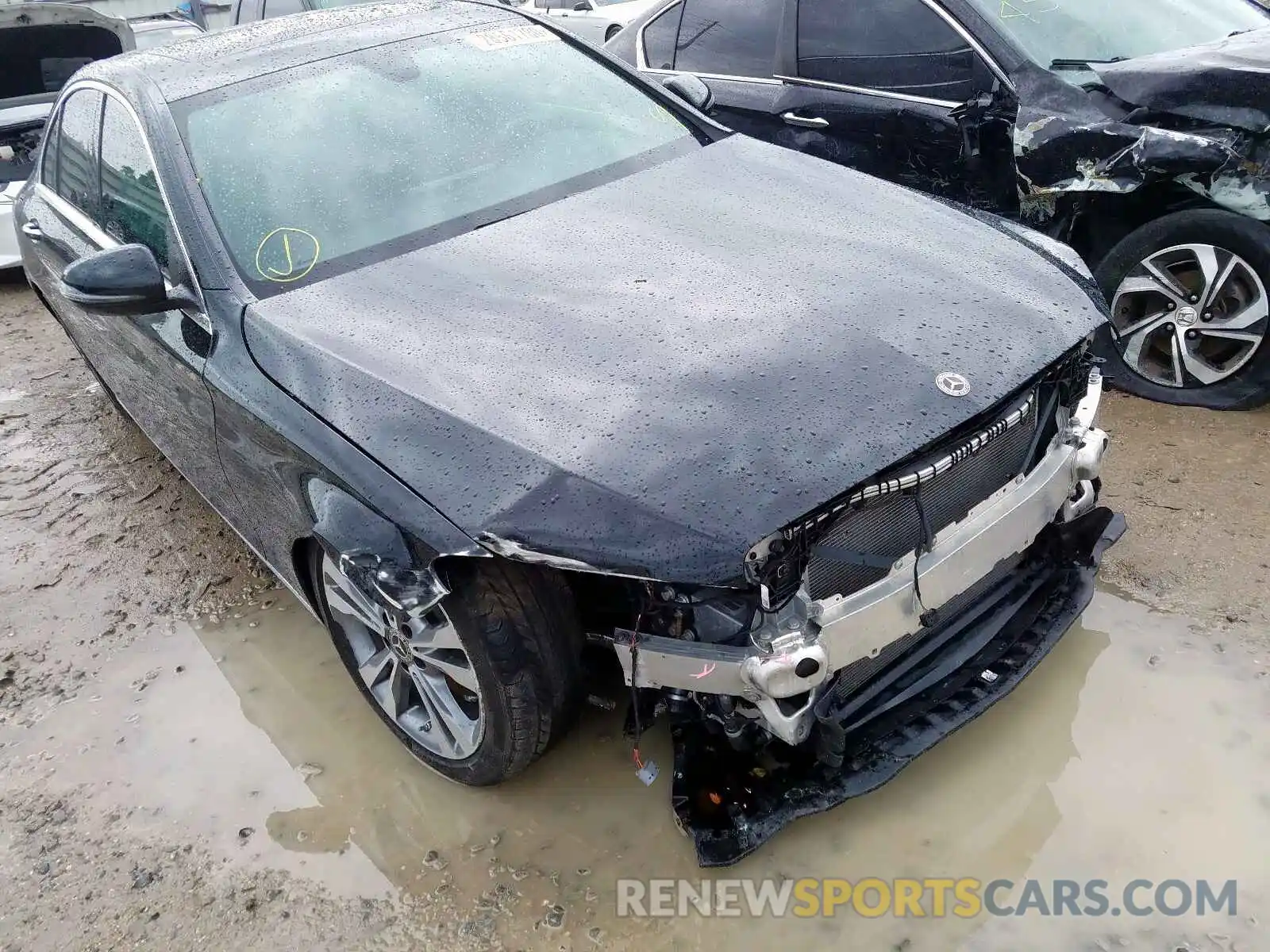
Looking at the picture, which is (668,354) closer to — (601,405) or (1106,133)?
(601,405)

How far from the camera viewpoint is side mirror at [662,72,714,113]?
12.5ft

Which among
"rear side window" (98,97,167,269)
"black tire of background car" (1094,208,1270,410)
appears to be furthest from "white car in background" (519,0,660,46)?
"rear side window" (98,97,167,269)

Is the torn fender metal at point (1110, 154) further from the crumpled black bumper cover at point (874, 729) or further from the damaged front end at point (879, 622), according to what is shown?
the crumpled black bumper cover at point (874, 729)

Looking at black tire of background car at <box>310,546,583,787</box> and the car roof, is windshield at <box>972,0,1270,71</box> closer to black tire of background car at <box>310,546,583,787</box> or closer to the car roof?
the car roof

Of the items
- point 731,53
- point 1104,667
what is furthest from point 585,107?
point 1104,667

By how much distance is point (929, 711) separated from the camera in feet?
7.80

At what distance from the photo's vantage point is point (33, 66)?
Answer: 6.54 meters

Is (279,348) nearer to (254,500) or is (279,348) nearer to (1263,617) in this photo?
(254,500)

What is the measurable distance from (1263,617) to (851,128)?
272 cm

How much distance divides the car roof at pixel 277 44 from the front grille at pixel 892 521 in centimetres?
239

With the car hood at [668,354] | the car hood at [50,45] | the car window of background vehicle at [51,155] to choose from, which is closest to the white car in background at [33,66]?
the car hood at [50,45]

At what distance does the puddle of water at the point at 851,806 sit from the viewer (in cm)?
223

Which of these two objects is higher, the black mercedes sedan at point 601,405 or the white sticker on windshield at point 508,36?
the white sticker on windshield at point 508,36

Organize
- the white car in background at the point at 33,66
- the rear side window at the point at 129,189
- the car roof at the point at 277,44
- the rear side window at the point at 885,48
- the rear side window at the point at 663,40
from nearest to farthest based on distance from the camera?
1. the rear side window at the point at 129,189
2. the car roof at the point at 277,44
3. the rear side window at the point at 885,48
4. the rear side window at the point at 663,40
5. the white car in background at the point at 33,66
